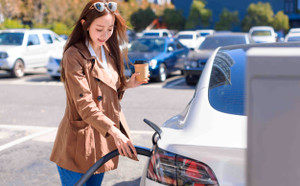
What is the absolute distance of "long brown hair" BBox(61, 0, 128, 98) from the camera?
2.40m

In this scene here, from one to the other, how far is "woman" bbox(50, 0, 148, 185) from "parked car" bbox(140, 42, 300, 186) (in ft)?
0.86

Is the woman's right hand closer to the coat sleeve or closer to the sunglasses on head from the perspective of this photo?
the coat sleeve

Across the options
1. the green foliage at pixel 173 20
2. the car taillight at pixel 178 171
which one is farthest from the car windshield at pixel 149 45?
the green foliage at pixel 173 20

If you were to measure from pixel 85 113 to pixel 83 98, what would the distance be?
85 millimetres

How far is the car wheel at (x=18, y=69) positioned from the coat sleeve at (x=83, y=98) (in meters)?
12.5

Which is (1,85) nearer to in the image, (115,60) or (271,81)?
(115,60)

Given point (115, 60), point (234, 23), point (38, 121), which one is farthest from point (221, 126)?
point (234, 23)

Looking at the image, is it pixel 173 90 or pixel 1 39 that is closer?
pixel 173 90

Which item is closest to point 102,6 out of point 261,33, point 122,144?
point 122,144

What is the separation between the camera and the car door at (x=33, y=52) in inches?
586

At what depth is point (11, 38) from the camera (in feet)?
49.5

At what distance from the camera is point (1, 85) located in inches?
494

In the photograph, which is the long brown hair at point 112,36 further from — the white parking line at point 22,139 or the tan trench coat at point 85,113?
the white parking line at point 22,139

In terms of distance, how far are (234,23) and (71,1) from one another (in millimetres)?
20281
